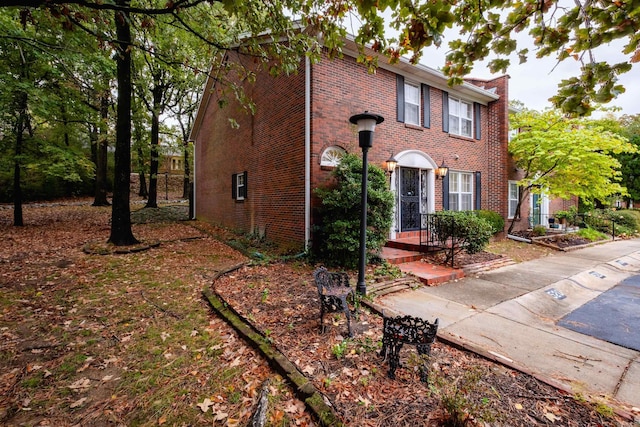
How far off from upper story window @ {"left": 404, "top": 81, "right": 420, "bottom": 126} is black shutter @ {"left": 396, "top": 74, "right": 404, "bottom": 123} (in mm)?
383

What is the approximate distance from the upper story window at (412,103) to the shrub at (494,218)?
4.17 m

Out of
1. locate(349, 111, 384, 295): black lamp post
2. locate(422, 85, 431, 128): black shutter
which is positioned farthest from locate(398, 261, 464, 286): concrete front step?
locate(422, 85, 431, 128): black shutter

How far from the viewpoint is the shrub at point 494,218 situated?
10.3m

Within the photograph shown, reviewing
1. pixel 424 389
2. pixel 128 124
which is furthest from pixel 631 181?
pixel 128 124

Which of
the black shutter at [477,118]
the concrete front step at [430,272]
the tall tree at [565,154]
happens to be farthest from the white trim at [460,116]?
the concrete front step at [430,272]

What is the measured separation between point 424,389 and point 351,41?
7704mm

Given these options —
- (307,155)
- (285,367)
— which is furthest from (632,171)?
(285,367)

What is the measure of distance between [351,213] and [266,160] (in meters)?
4.10

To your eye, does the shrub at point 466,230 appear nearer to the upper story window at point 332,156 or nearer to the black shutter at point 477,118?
the upper story window at point 332,156

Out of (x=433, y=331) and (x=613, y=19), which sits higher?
(x=613, y=19)

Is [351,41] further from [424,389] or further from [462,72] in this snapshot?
[424,389]

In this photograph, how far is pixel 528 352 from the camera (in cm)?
339

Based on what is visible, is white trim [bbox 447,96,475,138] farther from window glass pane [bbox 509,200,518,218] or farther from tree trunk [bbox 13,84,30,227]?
tree trunk [bbox 13,84,30,227]

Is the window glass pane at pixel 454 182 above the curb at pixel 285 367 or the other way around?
above
